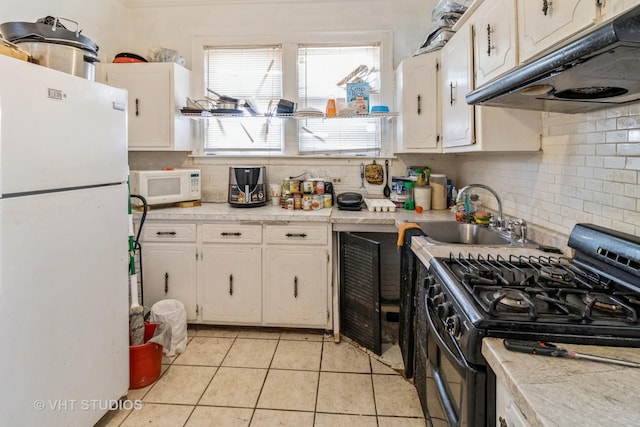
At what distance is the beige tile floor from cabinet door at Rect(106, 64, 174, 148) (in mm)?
1666

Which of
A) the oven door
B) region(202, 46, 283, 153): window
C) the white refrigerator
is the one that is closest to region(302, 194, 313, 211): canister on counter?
region(202, 46, 283, 153): window

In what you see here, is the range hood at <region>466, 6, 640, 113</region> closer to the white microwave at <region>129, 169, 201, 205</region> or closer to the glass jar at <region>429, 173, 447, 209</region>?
the glass jar at <region>429, 173, 447, 209</region>

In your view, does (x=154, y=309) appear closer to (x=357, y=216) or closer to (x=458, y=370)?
(x=357, y=216)

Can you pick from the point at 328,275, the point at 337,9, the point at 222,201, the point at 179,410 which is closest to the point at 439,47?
the point at 337,9

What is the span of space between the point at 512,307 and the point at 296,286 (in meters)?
1.82

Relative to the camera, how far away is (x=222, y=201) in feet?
10.7

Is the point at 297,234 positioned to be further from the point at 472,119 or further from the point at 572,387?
the point at 572,387

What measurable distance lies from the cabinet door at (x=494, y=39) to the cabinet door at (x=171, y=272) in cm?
219

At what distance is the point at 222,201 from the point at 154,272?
0.88 metres

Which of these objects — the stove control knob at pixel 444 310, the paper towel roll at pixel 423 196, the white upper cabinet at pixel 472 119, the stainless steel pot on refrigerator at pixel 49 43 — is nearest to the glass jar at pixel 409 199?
the paper towel roll at pixel 423 196

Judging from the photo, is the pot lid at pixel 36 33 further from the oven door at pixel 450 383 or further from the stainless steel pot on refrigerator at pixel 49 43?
the oven door at pixel 450 383

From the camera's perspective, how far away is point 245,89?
10.5 ft

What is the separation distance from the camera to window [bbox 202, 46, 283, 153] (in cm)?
319

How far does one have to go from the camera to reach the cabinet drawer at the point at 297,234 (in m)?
2.56
